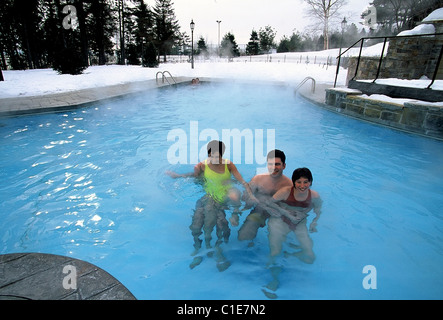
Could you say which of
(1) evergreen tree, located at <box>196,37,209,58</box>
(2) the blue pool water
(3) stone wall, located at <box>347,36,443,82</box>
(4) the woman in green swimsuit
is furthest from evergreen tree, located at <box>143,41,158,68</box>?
(1) evergreen tree, located at <box>196,37,209,58</box>

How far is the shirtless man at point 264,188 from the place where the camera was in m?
3.13

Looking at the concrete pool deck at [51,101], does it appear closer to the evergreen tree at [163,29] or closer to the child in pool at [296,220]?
Result: the child in pool at [296,220]

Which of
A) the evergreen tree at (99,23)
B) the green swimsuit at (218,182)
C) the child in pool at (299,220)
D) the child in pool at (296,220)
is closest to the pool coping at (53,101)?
the green swimsuit at (218,182)

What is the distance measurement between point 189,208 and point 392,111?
6.29 m

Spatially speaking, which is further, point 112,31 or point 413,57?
point 112,31

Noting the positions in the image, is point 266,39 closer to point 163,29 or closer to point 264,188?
point 163,29

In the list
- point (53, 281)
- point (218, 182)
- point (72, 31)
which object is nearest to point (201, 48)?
point (72, 31)

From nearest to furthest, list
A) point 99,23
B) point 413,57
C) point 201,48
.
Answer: point 413,57 < point 99,23 < point 201,48

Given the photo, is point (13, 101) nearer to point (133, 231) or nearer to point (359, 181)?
point (133, 231)

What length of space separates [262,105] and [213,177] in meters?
8.59

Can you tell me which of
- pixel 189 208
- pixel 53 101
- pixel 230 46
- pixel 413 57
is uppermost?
pixel 230 46

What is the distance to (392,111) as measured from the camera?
6.84 meters

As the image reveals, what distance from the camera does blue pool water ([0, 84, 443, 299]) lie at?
289cm
